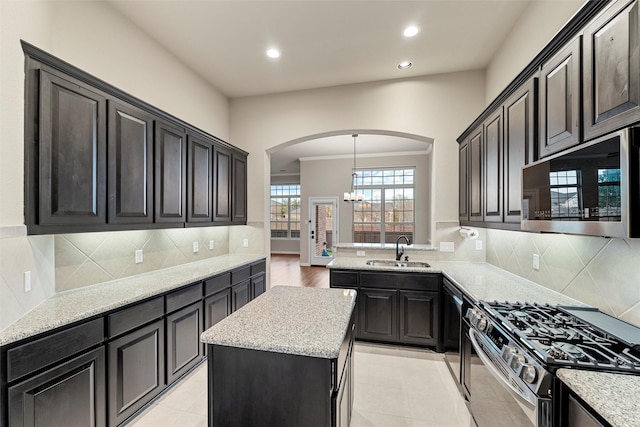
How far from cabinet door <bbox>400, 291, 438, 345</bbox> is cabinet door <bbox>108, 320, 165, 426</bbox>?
2.43 meters

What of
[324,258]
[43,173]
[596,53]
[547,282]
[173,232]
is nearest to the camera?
[596,53]

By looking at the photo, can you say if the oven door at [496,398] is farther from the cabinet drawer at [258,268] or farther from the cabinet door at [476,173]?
the cabinet drawer at [258,268]

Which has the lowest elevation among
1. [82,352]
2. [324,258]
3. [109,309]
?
[324,258]

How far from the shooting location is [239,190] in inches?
159

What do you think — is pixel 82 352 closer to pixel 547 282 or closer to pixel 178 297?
pixel 178 297

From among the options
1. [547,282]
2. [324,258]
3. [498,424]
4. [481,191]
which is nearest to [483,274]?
[547,282]

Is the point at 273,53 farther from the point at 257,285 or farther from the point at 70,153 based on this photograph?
the point at 257,285

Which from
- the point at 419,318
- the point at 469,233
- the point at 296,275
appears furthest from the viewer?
the point at 296,275

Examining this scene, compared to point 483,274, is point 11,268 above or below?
above

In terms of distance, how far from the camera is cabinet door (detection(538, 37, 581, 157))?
1478 millimetres

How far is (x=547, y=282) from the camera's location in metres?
2.21

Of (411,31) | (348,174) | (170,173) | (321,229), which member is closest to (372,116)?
(411,31)

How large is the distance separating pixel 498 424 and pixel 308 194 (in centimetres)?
745

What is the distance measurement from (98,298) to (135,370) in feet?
1.98
